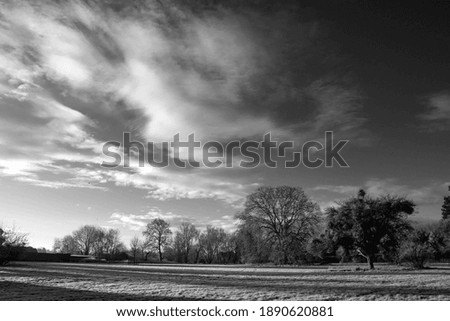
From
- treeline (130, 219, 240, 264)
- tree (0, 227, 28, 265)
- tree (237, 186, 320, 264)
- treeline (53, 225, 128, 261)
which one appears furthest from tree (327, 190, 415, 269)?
treeline (53, 225, 128, 261)

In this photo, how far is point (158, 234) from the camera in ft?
321

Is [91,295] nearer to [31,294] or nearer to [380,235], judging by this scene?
[31,294]

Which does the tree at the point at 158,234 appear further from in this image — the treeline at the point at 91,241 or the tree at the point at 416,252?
the tree at the point at 416,252

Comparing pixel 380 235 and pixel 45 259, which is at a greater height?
pixel 380 235

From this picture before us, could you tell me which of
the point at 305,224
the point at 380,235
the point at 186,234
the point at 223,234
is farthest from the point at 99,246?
the point at 380,235

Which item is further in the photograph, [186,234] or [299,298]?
[186,234]

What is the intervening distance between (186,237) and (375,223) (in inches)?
3061

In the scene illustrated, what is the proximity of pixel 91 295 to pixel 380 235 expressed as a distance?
28766 millimetres

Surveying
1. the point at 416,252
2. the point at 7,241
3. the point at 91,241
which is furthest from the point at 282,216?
the point at 91,241

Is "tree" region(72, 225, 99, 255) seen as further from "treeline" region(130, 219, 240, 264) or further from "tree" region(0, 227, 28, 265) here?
"tree" region(0, 227, 28, 265)

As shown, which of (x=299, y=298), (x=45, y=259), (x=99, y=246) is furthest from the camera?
(x=99, y=246)

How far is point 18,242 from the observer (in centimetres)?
4069

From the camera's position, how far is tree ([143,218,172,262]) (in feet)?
→ 319
